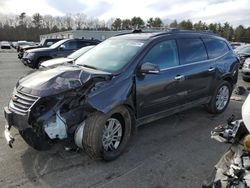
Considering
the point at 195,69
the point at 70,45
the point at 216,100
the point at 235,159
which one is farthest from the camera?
the point at 70,45

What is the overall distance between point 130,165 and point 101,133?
64cm

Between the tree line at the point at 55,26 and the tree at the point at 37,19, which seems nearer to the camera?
the tree line at the point at 55,26

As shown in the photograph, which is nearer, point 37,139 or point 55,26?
point 37,139

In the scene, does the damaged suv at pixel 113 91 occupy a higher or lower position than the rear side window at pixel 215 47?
lower

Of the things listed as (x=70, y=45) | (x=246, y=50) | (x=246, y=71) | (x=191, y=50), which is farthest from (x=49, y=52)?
(x=191, y=50)

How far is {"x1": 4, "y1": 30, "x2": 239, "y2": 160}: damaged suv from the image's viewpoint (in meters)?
3.88

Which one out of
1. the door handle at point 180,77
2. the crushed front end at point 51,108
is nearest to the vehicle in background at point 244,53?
the door handle at point 180,77

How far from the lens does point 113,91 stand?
4219 millimetres

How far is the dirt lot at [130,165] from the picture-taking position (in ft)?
12.3

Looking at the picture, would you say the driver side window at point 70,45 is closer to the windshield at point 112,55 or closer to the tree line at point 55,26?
the windshield at point 112,55

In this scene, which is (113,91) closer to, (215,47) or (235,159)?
(235,159)

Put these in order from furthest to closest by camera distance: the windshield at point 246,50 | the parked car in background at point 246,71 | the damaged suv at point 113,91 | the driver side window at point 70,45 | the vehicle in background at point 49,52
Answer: the windshield at point 246,50, the driver side window at point 70,45, the vehicle in background at point 49,52, the parked car in background at point 246,71, the damaged suv at point 113,91

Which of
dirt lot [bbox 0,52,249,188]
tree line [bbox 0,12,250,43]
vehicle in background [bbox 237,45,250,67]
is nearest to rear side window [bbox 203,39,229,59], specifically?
dirt lot [bbox 0,52,249,188]

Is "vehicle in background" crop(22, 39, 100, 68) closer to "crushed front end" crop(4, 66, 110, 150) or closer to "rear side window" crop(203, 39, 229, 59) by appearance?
"rear side window" crop(203, 39, 229, 59)
